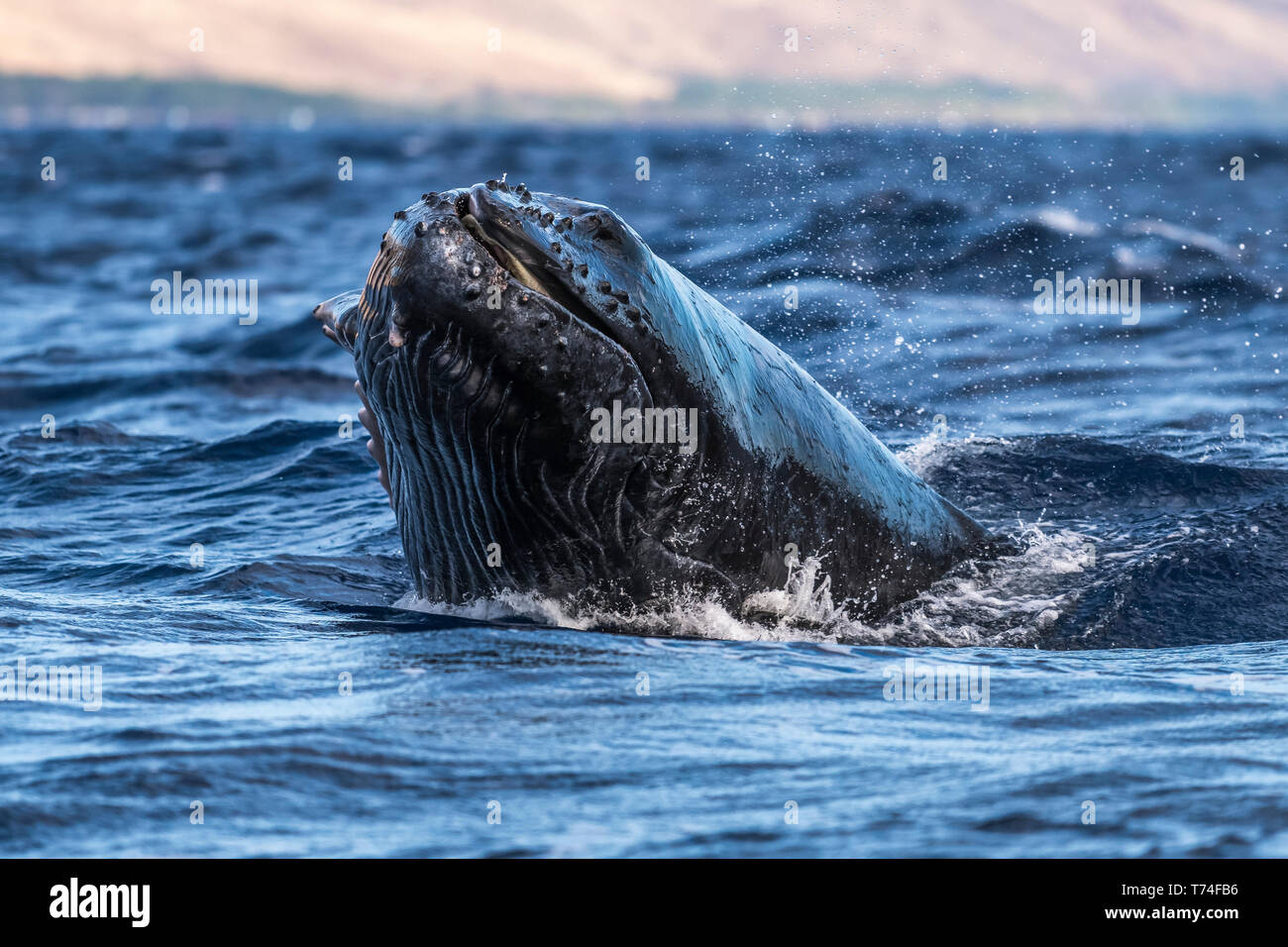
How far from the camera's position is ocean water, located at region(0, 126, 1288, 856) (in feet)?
16.7

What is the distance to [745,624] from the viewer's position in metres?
7.66

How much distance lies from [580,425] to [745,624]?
1525 mm

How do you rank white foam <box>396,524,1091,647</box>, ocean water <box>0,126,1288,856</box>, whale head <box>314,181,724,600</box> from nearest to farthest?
ocean water <box>0,126,1288,856</box>, whale head <box>314,181,724,600</box>, white foam <box>396,524,1091,647</box>

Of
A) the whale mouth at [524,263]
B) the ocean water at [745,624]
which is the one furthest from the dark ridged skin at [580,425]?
the ocean water at [745,624]

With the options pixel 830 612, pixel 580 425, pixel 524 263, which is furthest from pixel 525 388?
pixel 830 612

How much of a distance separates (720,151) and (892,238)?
4883 centimetres

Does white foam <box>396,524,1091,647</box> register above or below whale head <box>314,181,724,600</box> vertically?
below

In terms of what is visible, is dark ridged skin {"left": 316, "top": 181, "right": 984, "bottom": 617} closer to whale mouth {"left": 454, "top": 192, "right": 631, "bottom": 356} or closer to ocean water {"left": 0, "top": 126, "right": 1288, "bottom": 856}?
whale mouth {"left": 454, "top": 192, "right": 631, "bottom": 356}

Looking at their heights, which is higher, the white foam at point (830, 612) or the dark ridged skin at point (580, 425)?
the dark ridged skin at point (580, 425)

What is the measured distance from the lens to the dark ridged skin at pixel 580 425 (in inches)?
255

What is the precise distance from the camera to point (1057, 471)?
39.0 ft

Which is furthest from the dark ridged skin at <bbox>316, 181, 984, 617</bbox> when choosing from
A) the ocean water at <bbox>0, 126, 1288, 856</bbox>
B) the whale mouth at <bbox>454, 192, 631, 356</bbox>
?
the ocean water at <bbox>0, 126, 1288, 856</bbox>

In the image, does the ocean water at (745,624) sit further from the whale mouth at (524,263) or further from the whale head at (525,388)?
the whale mouth at (524,263)

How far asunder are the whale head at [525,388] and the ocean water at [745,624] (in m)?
0.41
